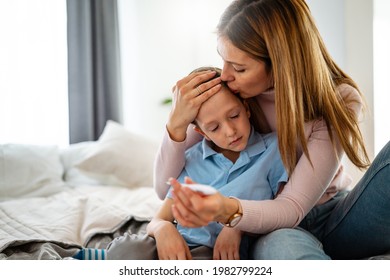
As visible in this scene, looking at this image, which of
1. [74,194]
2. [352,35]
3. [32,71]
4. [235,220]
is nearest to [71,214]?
[74,194]

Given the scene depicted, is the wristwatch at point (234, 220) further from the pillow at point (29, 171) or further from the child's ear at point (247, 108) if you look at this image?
the pillow at point (29, 171)

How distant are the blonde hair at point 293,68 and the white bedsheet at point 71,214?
56cm

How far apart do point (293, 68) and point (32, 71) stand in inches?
37.3

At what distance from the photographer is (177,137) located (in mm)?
1069

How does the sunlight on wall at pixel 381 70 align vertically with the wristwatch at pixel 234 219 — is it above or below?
above

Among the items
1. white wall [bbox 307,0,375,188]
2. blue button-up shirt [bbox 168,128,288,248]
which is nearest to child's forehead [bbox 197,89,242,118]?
blue button-up shirt [bbox 168,128,288,248]

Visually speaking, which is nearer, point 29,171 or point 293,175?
point 293,175

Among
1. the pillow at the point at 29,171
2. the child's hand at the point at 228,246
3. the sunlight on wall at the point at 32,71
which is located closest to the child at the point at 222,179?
the child's hand at the point at 228,246

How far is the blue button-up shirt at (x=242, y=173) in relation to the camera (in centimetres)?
102

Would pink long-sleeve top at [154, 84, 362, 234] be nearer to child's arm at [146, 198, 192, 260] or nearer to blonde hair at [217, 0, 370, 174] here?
blonde hair at [217, 0, 370, 174]

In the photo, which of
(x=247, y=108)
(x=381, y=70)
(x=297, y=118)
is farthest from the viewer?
(x=381, y=70)

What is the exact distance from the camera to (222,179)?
106 cm

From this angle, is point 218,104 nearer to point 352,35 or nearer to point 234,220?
point 234,220

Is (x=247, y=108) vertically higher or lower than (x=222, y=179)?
higher
